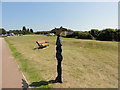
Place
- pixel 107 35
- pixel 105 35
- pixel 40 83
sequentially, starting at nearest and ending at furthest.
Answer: pixel 40 83 < pixel 107 35 < pixel 105 35

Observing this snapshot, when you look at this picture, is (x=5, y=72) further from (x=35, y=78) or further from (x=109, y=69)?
(x=109, y=69)

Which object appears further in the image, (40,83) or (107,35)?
(107,35)

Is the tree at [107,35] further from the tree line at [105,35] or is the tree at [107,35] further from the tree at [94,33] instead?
the tree at [94,33]

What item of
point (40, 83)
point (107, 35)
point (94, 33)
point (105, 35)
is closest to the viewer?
point (40, 83)

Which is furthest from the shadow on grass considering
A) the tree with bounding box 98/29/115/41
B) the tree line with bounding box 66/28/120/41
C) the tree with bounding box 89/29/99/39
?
the tree with bounding box 89/29/99/39

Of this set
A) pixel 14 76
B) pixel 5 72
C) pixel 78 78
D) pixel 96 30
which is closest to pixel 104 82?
pixel 78 78

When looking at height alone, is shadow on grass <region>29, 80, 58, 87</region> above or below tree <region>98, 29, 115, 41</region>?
below

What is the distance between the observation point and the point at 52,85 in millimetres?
4379

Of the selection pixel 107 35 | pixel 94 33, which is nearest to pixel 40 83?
pixel 107 35

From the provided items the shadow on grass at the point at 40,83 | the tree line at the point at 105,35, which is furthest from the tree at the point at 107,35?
the shadow on grass at the point at 40,83

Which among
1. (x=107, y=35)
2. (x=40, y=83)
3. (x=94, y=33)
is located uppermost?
(x=94, y=33)

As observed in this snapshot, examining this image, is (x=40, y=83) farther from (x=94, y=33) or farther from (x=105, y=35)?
A: (x=94, y=33)

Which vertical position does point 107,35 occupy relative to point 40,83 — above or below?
above

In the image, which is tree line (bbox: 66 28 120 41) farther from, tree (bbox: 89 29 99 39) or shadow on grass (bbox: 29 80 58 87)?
shadow on grass (bbox: 29 80 58 87)
